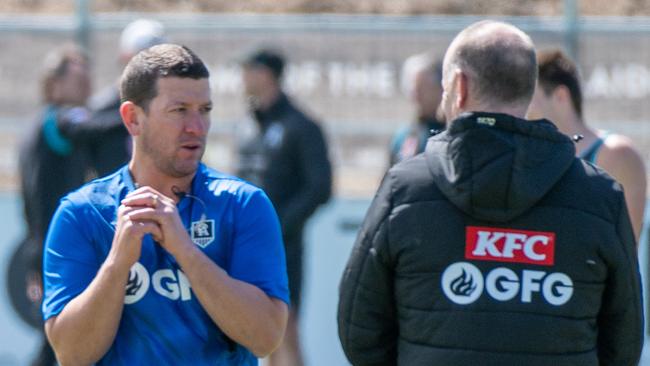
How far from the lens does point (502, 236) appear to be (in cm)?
324

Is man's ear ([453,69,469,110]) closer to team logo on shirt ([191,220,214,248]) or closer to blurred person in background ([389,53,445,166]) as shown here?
team logo on shirt ([191,220,214,248])

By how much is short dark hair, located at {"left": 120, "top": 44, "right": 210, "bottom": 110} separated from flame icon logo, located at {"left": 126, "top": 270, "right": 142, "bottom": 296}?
1.49 feet

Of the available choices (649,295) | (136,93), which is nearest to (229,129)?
(649,295)

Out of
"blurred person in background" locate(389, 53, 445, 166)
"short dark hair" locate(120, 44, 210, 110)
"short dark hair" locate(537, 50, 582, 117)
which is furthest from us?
"blurred person in background" locate(389, 53, 445, 166)

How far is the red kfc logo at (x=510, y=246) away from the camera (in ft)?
10.6

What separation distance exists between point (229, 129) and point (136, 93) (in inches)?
218

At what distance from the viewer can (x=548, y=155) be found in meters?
3.25

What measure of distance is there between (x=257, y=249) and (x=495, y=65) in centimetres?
80

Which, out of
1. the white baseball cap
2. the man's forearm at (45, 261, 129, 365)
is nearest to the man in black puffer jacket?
the man's forearm at (45, 261, 129, 365)

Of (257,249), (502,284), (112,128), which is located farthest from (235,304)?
(112,128)

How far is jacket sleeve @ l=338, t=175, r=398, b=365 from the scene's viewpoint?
3.31m

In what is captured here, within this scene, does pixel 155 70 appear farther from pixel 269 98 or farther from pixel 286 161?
pixel 269 98

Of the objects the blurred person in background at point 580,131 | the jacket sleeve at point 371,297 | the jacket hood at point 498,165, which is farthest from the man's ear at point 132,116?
the blurred person in background at point 580,131

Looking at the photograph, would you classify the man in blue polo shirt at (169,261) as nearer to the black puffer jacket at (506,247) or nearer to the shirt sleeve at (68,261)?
the shirt sleeve at (68,261)
